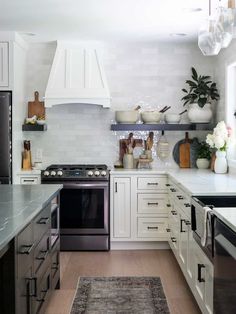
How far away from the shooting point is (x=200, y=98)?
5555 millimetres

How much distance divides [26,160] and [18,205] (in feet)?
9.35

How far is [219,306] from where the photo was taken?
2.45 metres

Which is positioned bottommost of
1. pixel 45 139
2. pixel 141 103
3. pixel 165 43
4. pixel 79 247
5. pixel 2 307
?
pixel 79 247

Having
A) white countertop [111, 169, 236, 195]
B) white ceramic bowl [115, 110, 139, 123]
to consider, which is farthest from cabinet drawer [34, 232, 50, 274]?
white ceramic bowl [115, 110, 139, 123]

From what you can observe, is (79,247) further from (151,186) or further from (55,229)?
(55,229)

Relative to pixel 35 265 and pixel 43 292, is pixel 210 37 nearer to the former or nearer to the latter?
pixel 35 265

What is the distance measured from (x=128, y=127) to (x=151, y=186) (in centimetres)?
82

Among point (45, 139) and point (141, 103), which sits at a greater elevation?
point (141, 103)

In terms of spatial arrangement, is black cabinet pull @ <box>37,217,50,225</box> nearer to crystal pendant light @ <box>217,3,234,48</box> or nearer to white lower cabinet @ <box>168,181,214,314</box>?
white lower cabinet @ <box>168,181,214,314</box>

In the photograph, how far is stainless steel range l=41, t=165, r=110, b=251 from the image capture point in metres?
5.22

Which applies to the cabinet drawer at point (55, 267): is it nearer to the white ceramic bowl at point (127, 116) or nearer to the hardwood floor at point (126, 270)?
the hardwood floor at point (126, 270)

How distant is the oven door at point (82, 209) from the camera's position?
17.2 feet

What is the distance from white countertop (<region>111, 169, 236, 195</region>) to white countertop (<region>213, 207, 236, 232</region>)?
92 cm

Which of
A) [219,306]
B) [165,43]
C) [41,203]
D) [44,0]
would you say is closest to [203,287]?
[219,306]
